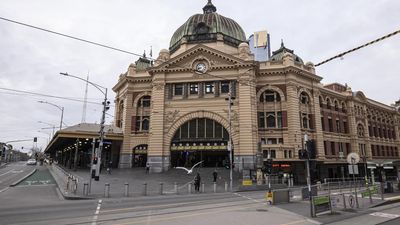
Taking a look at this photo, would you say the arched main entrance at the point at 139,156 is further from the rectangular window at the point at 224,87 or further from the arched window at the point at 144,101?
the rectangular window at the point at 224,87

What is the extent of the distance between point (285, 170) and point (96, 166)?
92.6 ft

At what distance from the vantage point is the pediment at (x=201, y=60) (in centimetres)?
4562

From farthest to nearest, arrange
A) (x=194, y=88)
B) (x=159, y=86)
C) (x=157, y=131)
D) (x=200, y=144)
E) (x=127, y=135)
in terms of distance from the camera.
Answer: (x=127, y=135) < (x=159, y=86) < (x=194, y=88) < (x=157, y=131) < (x=200, y=144)

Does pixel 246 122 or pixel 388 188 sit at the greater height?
pixel 246 122

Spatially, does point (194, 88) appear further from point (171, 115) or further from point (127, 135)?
point (127, 135)

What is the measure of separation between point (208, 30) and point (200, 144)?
2219cm

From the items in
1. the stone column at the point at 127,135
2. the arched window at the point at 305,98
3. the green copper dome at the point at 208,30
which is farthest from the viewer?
the green copper dome at the point at 208,30

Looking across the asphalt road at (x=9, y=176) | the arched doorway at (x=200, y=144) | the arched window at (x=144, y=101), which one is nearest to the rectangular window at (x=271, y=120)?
the arched doorway at (x=200, y=144)

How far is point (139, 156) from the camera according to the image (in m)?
50.3

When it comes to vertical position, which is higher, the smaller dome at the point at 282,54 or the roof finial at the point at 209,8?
the roof finial at the point at 209,8

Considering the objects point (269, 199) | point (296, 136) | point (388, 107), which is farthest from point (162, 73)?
point (388, 107)

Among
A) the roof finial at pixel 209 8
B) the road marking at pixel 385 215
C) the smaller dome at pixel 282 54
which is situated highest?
the roof finial at pixel 209 8

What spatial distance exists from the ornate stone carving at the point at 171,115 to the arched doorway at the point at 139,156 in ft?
23.7

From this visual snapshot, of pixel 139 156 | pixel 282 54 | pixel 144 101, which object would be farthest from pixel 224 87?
pixel 139 156
